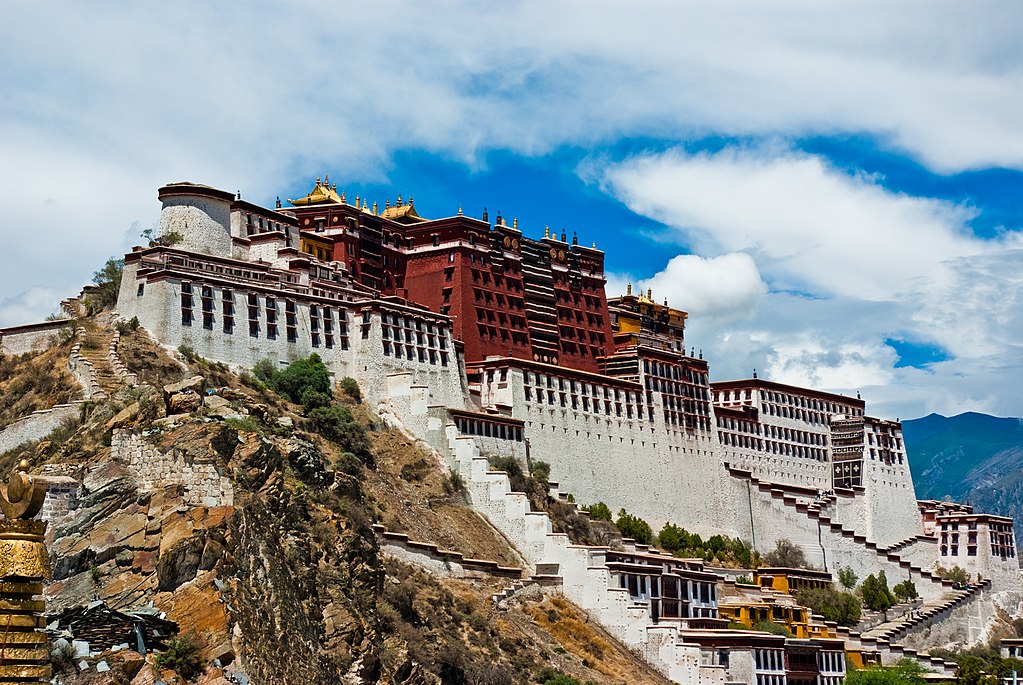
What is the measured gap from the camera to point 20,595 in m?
15.3

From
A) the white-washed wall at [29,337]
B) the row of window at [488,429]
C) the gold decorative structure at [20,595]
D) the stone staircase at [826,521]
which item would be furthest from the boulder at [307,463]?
the gold decorative structure at [20,595]

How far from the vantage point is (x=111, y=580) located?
4806 cm

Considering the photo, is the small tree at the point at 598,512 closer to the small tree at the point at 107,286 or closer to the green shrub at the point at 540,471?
the green shrub at the point at 540,471

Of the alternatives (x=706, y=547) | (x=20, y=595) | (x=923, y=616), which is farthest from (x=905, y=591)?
(x=20, y=595)

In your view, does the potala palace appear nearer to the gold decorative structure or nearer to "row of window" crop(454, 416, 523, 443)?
"row of window" crop(454, 416, 523, 443)

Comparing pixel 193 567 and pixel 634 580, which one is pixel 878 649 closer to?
pixel 634 580

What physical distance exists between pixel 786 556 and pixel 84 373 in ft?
138

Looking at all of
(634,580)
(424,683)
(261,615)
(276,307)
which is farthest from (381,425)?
(261,615)

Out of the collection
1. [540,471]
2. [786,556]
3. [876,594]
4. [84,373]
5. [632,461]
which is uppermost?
[84,373]

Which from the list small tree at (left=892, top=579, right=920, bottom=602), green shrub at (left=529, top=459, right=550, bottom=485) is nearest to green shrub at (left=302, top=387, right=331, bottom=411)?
green shrub at (left=529, top=459, right=550, bottom=485)

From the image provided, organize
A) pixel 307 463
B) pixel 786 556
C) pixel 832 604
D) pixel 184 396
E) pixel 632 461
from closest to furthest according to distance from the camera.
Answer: pixel 184 396 → pixel 307 463 → pixel 832 604 → pixel 632 461 → pixel 786 556

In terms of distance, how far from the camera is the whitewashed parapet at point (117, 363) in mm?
66812

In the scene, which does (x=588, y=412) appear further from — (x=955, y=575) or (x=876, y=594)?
(x=955, y=575)

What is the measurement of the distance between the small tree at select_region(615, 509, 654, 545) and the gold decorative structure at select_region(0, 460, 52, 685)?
220ft
